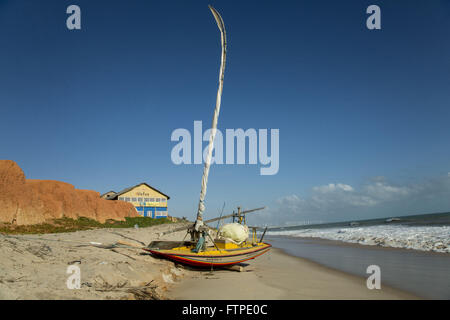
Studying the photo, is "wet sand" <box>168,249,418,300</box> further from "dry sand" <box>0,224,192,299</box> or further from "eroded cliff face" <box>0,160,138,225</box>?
"eroded cliff face" <box>0,160,138,225</box>

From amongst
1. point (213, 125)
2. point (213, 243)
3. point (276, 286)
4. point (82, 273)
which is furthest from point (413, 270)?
point (82, 273)

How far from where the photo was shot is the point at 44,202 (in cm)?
2847

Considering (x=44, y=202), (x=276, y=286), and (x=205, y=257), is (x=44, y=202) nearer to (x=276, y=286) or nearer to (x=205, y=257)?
(x=205, y=257)

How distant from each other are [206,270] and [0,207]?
18.4 metres

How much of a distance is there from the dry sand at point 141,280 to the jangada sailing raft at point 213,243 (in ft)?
1.94

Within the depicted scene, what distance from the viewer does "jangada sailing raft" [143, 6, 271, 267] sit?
1212 centimetres

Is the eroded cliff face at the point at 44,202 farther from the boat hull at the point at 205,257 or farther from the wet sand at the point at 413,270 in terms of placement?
the wet sand at the point at 413,270

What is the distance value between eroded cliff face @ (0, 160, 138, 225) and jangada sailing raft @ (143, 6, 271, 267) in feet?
51.9

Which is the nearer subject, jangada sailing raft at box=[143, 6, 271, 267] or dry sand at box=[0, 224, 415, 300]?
dry sand at box=[0, 224, 415, 300]

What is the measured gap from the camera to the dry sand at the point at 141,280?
21.5 ft

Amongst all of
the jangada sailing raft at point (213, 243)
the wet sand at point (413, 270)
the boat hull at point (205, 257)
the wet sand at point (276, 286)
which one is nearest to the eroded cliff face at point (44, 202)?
the jangada sailing raft at point (213, 243)

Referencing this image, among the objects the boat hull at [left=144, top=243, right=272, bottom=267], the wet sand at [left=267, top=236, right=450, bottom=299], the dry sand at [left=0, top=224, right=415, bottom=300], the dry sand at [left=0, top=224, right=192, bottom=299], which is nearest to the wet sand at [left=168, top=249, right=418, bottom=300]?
the dry sand at [left=0, top=224, right=415, bottom=300]
